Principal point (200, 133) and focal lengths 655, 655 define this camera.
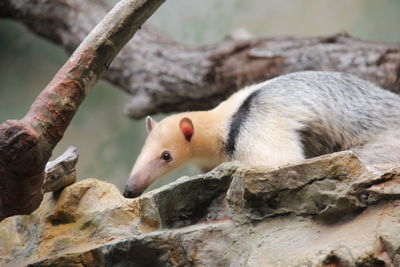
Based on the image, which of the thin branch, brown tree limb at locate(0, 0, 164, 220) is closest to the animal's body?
the thin branch

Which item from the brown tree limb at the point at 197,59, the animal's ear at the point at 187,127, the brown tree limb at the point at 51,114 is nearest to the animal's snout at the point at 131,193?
the animal's ear at the point at 187,127

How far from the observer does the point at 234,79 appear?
20.3 ft

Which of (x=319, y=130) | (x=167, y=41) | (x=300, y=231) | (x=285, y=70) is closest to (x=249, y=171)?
(x=300, y=231)

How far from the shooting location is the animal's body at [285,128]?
3.82 m

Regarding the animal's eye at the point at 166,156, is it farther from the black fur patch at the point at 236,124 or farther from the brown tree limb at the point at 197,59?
the brown tree limb at the point at 197,59

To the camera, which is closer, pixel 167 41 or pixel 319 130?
pixel 319 130

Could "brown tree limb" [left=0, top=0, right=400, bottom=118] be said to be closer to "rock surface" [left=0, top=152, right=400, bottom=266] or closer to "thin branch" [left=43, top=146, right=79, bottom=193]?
"thin branch" [left=43, top=146, right=79, bottom=193]

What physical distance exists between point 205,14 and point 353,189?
501 centimetres

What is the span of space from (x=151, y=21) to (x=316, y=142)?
3.99 meters

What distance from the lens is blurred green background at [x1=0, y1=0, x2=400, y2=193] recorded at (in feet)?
23.0

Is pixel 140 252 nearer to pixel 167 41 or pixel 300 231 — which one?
pixel 300 231

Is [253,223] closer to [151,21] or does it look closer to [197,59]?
[197,59]

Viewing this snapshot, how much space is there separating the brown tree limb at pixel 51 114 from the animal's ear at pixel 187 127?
1.08m

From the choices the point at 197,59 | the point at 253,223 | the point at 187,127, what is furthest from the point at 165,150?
the point at 197,59
